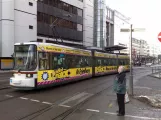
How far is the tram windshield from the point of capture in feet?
53.9

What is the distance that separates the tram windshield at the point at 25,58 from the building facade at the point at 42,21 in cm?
2351

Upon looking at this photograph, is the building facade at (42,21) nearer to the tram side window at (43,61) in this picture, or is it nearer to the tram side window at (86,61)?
the tram side window at (86,61)

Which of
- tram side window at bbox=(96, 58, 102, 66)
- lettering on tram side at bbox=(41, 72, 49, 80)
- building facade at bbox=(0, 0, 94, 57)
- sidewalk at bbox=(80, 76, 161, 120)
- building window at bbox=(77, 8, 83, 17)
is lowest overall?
sidewalk at bbox=(80, 76, 161, 120)

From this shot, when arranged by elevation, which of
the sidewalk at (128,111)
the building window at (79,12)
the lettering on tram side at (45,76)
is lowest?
the sidewalk at (128,111)

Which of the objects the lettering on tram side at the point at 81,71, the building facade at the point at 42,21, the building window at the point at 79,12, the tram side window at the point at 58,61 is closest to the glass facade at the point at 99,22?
the building facade at the point at 42,21

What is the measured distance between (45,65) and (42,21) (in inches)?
1624

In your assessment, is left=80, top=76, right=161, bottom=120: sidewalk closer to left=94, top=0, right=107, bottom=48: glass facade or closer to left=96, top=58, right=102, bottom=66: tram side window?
left=96, top=58, right=102, bottom=66: tram side window

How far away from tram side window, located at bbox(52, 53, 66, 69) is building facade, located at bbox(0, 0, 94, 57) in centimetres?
2038

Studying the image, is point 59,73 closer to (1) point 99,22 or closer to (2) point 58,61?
(2) point 58,61

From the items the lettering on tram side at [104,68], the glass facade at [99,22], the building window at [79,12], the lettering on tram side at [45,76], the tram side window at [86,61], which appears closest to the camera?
the lettering on tram side at [45,76]

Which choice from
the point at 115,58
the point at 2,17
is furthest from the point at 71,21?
the point at 115,58

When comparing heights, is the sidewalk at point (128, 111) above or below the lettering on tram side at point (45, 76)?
below

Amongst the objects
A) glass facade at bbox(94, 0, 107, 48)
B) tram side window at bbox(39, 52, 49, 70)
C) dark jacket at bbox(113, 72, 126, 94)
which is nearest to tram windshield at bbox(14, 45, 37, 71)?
tram side window at bbox(39, 52, 49, 70)

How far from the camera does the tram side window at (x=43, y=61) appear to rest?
17.1 meters
